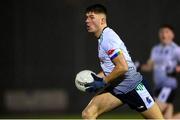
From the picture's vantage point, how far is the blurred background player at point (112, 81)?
909 centimetres

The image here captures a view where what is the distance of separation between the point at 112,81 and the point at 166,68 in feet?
14.6

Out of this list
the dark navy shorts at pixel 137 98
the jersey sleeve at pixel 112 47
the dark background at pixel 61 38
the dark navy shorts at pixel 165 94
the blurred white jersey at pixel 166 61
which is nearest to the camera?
the jersey sleeve at pixel 112 47

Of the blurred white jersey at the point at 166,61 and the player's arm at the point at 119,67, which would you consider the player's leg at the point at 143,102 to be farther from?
the blurred white jersey at the point at 166,61

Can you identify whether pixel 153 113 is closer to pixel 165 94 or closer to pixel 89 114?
pixel 89 114

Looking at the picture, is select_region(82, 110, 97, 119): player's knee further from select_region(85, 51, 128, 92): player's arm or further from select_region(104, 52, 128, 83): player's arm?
select_region(104, 52, 128, 83): player's arm

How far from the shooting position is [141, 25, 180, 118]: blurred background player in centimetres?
1342

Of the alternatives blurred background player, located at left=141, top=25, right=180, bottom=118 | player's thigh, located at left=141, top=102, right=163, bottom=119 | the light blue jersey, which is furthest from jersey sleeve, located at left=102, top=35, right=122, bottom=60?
blurred background player, located at left=141, top=25, right=180, bottom=118

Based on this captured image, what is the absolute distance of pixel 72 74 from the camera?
648 inches

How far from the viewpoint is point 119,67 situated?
895 centimetres

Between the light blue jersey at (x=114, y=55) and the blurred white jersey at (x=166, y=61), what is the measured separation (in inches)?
161

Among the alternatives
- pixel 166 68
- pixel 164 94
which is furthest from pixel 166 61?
pixel 164 94

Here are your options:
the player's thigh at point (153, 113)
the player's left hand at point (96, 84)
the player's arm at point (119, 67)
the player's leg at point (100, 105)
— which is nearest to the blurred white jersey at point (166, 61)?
the player's thigh at point (153, 113)

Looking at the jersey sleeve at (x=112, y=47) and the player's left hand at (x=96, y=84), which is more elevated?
the jersey sleeve at (x=112, y=47)

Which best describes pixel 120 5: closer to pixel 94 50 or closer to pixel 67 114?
pixel 94 50
